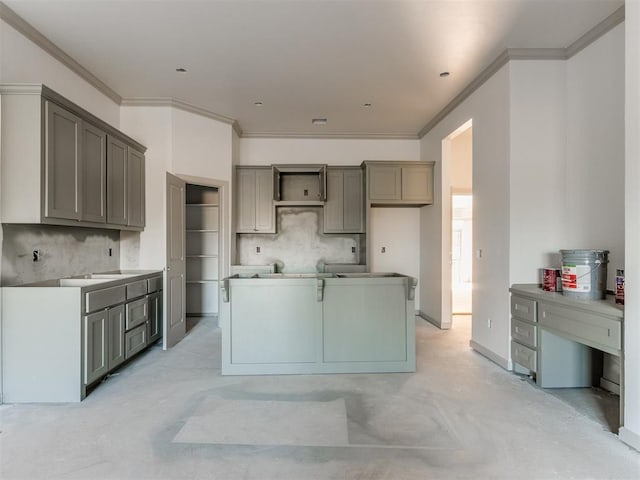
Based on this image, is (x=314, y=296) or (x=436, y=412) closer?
(x=436, y=412)

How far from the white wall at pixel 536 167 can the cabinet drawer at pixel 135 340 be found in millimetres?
3803

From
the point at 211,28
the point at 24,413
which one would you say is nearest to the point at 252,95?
the point at 211,28

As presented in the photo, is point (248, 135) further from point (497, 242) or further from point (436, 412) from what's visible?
point (436, 412)

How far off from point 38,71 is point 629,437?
539 centimetres

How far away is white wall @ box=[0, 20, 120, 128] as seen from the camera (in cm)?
289

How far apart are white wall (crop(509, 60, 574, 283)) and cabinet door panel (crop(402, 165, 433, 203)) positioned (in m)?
2.18

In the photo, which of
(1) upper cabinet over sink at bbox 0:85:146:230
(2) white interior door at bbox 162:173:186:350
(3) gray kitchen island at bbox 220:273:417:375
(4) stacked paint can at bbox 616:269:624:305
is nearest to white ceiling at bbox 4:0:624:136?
(1) upper cabinet over sink at bbox 0:85:146:230

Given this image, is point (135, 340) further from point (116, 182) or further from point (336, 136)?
point (336, 136)

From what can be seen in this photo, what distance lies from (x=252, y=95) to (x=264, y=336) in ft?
9.92

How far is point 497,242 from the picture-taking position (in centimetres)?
365

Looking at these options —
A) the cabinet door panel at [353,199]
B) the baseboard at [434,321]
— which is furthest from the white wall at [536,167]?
the cabinet door panel at [353,199]

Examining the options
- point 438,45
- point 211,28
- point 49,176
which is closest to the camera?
point 49,176

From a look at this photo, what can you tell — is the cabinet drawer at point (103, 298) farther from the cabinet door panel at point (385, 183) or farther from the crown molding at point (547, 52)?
the crown molding at point (547, 52)

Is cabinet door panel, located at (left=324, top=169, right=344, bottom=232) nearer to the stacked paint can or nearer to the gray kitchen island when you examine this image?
the gray kitchen island
